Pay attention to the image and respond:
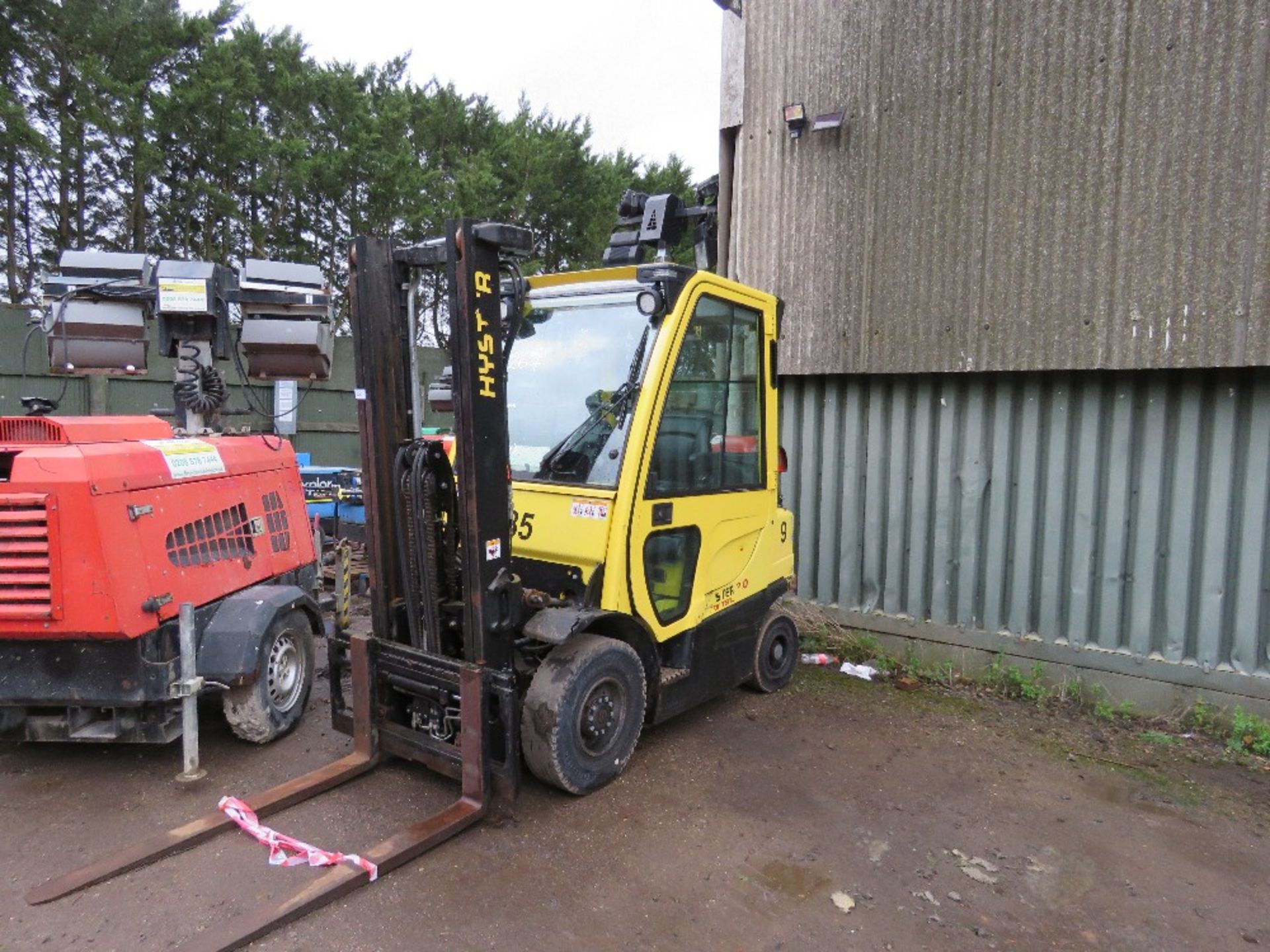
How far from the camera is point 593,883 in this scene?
3170mm

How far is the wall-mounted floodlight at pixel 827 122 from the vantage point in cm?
625

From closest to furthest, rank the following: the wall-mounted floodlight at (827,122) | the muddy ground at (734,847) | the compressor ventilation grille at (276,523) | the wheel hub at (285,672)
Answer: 1. the muddy ground at (734,847)
2. the wheel hub at (285,672)
3. the compressor ventilation grille at (276,523)
4. the wall-mounted floodlight at (827,122)

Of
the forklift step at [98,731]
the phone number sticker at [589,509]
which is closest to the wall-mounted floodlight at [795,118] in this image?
the phone number sticker at [589,509]

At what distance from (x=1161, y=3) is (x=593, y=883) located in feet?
19.7

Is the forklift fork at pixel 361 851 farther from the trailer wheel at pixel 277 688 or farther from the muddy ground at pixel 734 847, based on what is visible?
the trailer wheel at pixel 277 688

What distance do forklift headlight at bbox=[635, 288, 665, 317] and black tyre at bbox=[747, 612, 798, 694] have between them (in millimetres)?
→ 2405

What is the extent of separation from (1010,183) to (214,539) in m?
5.65

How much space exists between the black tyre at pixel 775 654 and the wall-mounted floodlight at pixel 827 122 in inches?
152

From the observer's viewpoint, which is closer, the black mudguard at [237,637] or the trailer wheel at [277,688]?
the black mudguard at [237,637]

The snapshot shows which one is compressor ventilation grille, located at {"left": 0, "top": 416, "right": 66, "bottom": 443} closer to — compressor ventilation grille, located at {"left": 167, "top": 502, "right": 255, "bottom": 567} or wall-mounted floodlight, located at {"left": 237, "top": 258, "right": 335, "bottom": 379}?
compressor ventilation grille, located at {"left": 167, "top": 502, "right": 255, "bottom": 567}

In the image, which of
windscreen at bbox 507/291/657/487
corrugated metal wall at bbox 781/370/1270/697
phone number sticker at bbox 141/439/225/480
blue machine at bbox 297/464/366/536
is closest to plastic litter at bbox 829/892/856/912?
windscreen at bbox 507/291/657/487

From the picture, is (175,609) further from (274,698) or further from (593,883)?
(593,883)

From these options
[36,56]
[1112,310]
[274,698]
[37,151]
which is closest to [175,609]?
[274,698]

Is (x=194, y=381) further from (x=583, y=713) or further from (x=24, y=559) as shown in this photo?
(x=583, y=713)
